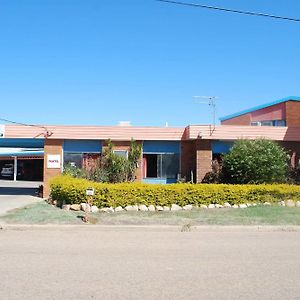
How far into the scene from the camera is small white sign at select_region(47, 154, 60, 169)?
25.0m

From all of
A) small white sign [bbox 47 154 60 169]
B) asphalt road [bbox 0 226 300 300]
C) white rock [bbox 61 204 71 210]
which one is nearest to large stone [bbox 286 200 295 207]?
asphalt road [bbox 0 226 300 300]

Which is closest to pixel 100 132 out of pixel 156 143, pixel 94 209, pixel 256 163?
pixel 156 143

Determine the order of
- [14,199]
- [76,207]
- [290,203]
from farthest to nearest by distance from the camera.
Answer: [14,199] → [290,203] → [76,207]

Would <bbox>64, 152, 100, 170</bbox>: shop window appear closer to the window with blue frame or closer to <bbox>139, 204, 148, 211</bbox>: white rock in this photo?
the window with blue frame

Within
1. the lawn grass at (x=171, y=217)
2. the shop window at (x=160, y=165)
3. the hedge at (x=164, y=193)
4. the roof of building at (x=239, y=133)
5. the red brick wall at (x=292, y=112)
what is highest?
the red brick wall at (x=292, y=112)

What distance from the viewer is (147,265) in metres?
8.28

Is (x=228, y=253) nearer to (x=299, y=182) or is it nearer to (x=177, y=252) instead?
(x=177, y=252)

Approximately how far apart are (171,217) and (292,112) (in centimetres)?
2446

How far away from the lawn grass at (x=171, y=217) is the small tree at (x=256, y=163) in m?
4.35

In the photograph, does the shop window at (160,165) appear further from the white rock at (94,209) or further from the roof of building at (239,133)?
the white rock at (94,209)

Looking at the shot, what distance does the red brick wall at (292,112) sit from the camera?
121ft

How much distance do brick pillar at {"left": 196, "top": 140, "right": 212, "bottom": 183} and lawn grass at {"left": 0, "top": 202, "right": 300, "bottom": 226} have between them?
710 cm

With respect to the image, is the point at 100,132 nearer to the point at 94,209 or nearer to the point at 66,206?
the point at 66,206

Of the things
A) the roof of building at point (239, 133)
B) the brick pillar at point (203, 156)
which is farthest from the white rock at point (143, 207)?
the roof of building at point (239, 133)
